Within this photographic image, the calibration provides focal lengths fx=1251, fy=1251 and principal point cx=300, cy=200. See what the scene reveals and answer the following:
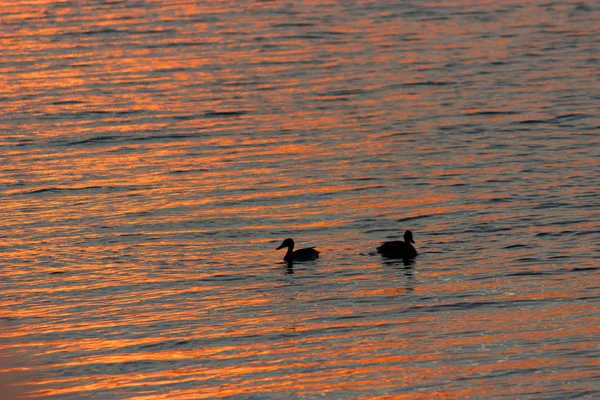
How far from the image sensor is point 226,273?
2048 cm

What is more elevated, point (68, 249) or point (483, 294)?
point (68, 249)

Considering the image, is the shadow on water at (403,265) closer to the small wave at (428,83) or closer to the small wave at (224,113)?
the small wave at (224,113)

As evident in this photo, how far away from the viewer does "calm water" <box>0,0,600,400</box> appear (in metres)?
15.9

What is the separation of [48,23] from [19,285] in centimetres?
3257

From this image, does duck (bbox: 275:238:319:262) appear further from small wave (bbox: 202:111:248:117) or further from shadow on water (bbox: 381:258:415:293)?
small wave (bbox: 202:111:248:117)

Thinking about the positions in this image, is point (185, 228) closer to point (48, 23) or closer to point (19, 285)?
point (19, 285)

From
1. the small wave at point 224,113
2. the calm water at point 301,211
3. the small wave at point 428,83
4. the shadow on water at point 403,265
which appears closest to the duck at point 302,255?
the calm water at point 301,211

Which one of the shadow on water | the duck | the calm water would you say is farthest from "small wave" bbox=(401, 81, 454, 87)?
the shadow on water

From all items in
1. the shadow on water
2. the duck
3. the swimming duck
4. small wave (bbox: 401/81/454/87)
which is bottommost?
the shadow on water

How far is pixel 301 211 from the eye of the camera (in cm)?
2472

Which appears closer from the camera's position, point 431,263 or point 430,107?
point 431,263

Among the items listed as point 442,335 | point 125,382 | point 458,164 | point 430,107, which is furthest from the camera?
point 430,107

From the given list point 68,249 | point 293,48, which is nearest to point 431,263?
point 68,249

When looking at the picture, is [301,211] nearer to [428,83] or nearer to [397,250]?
[397,250]
